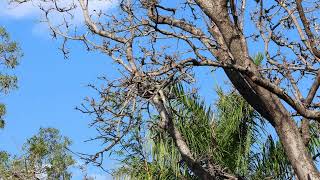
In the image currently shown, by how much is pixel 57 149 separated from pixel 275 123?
20998mm

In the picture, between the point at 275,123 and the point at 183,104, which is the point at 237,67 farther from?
the point at 183,104

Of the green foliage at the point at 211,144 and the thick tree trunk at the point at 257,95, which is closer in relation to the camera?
the thick tree trunk at the point at 257,95

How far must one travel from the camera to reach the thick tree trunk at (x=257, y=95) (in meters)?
7.93

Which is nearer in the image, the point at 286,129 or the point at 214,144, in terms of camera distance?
the point at 286,129

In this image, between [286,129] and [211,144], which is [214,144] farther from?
[286,129]

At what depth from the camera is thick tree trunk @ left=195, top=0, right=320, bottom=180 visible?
793cm

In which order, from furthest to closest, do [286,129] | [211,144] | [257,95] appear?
[211,144] → [257,95] → [286,129]

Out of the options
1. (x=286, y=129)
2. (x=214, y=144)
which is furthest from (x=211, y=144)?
A: (x=286, y=129)

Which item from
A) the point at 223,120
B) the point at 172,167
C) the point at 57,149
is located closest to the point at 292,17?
the point at 223,120

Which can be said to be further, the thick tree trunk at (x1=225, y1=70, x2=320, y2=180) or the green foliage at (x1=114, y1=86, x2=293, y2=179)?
the green foliage at (x1=114, y1=86, x2=293, y2=179)

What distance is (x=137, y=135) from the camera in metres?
10.3

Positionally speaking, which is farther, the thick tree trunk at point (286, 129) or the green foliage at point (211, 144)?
the green foliage at point (211, 144)

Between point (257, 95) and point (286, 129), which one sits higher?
point (257, 95)

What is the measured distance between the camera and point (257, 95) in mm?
8250
